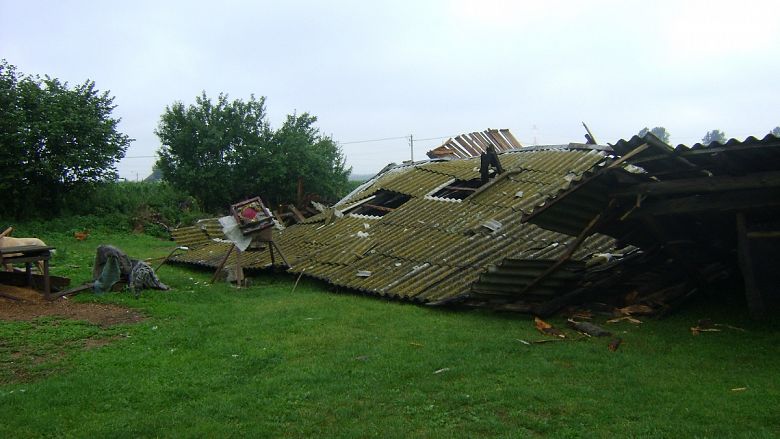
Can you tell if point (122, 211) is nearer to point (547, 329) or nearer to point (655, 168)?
point (547, 329)

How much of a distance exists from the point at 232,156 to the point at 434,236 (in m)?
16.7

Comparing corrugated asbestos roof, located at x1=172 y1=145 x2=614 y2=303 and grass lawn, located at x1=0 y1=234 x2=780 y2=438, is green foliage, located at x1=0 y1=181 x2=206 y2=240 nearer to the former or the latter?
corrugated asbestos roof, located at x1=172 y1=145 x2=614 y2=303

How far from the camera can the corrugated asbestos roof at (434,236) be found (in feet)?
37.4

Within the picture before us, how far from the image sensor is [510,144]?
21.5 metres


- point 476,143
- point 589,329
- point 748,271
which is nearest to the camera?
point 748,271

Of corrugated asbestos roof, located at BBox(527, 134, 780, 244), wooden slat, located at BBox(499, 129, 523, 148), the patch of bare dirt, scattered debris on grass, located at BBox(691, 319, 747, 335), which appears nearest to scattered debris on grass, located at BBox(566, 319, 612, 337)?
scattered debris on grass, located at BBox(691, 319, 747, 335)

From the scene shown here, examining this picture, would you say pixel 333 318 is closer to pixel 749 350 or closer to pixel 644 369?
pixel 644 369

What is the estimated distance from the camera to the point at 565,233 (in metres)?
9.41

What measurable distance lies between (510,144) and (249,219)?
10.9m

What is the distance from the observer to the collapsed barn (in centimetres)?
761

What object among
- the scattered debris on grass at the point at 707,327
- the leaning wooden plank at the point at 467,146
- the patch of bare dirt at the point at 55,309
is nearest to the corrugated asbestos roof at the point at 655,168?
the scattered debris on grass at the point at 707,327

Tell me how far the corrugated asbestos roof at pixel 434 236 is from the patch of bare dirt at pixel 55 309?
3913 millimetres

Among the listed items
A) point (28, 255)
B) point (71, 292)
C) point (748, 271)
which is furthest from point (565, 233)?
point (28, 255)

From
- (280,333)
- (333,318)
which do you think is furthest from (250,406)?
(333,318)
